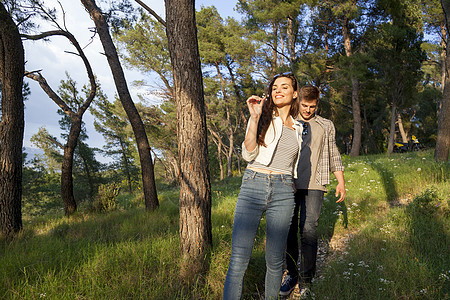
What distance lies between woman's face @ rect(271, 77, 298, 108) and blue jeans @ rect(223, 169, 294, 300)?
2.16 ft

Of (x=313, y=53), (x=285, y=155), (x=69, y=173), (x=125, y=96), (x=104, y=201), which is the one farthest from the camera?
(x=313, y=53)

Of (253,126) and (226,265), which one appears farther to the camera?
(226,265)

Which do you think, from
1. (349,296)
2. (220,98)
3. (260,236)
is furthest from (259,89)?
(349,296)

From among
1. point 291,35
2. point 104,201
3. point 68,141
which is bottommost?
point 104,201

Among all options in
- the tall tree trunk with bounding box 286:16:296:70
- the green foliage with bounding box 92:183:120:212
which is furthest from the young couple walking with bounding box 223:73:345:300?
the tall tree trunk with bounding box 286:16:296:70

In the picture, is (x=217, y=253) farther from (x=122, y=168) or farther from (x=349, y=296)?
(x=122, y=168)

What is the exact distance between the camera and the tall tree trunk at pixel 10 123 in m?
4.66

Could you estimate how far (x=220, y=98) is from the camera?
2266 centimetres

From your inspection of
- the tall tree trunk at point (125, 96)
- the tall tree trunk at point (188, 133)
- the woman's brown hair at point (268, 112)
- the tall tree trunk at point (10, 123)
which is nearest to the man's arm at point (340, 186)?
the woman's brown hair at point (268, 112)

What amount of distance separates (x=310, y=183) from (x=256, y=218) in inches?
41.5

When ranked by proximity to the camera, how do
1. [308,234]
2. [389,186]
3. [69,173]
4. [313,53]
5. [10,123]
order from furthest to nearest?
[313,53] < [69,173] < [389,186] < [10,123] < [308,234]

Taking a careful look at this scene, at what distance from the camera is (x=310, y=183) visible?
108 inches

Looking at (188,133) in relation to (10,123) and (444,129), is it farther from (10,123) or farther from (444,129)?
(444,129)

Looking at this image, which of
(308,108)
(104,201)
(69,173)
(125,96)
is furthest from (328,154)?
(69,173)
